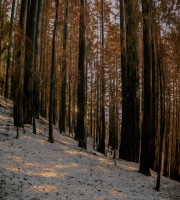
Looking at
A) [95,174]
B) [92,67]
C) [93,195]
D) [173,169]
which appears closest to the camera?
[93,195]

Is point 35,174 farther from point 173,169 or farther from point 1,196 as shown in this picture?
point 173,169

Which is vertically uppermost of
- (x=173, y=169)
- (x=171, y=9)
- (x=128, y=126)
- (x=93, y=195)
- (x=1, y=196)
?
(x=171, y=9)

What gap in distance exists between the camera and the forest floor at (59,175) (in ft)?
19.8

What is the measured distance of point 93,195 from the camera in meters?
6.51

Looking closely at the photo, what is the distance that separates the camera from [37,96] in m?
13.3

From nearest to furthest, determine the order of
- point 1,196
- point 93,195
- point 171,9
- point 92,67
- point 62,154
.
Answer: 1. point 1,196
2. point 171,9
3. point 93,195
4. point 62,154
5. point 92,67

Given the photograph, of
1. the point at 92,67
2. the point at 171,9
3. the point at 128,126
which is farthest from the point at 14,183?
the point at 92,67

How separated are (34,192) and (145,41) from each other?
6.61 meters

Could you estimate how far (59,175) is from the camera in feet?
23.9

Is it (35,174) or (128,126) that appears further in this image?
(128,126)

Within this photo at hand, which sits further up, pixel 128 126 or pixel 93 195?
pixel 128 126

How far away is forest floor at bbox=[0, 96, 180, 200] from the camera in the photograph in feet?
19.8

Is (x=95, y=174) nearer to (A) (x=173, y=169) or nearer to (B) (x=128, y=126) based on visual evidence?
(B) (x=128, y=126)

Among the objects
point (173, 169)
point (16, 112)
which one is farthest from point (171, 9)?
point (173, 169)
